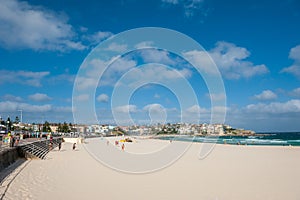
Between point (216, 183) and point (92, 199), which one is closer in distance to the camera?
point (92, 199)

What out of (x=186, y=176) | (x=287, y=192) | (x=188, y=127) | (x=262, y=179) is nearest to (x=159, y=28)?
(x=186, y=176)

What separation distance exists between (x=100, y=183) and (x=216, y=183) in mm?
4696

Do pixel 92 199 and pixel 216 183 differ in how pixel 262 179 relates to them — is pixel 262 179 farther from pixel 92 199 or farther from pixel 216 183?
pixel 92 199

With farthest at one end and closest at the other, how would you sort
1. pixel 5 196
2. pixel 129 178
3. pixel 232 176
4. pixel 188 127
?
1. pixel 188 127
2. pixel 232 176
3. pixel 129 178
4. pixel 5 196

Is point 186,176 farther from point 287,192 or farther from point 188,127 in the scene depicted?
point 188,127

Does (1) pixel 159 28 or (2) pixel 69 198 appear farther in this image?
(1) pixel 159 28

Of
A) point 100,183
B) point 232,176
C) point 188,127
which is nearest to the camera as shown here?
point 100,183

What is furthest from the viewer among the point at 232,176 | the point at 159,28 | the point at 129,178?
the point at 159,28

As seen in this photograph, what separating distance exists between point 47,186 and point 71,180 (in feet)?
4.68

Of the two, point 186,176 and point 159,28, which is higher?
point 159,28

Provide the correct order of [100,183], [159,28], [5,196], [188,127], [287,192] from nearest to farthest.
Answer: [5,196]
[287,192]
[100,183]
[159,28]
[188,127]

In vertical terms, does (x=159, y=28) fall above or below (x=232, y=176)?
above

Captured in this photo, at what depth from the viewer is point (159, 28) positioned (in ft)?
58.7

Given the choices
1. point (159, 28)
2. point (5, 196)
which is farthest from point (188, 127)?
point (5, 196)
